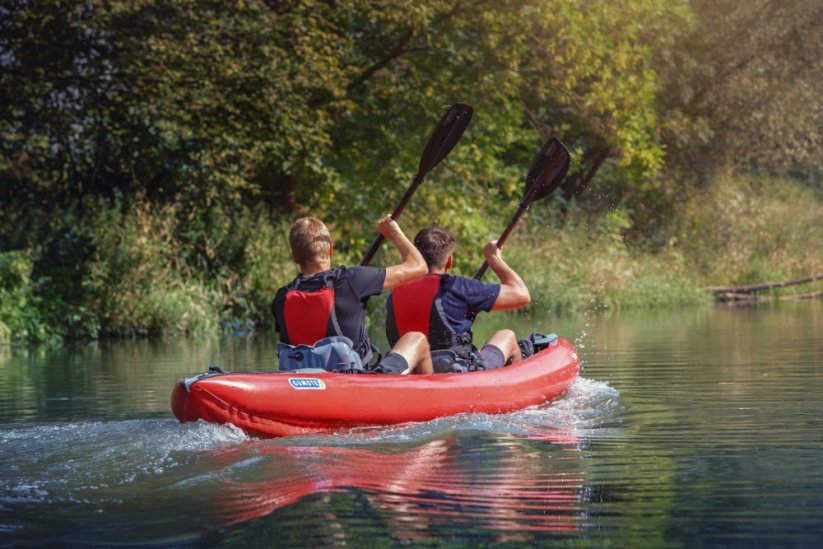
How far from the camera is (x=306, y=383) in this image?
6871 millimetres

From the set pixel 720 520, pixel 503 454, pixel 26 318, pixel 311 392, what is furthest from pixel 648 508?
pixel 26 318

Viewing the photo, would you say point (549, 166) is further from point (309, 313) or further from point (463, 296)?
point (309, 313)

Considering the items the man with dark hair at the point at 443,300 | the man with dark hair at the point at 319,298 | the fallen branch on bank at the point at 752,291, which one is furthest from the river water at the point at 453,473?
the fallen branch on bank at the point at 752,291

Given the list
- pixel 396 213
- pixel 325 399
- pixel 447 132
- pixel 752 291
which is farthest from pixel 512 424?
pixel 752 291

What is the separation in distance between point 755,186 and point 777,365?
22.6 metres

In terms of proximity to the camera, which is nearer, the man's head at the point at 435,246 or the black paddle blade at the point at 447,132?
the man's head at the point at 435,246

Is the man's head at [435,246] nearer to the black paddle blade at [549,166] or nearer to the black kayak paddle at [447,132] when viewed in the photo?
the black kayak paddle at [447,132]

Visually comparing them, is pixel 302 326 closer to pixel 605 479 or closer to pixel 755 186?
pixel 605 479

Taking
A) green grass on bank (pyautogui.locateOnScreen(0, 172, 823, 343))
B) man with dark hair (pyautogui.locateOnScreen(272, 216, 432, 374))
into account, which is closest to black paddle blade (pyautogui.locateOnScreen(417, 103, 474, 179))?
man with dark hair (pyautogui.locateOnScreen(272, 216, 432, 374))

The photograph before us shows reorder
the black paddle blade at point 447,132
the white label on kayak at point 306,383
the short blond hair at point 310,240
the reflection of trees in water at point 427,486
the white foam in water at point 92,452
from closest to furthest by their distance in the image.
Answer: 1. the reflection of trees in water at point 427,486
2. the white foam in water at point 92,452
3. the white label on kayak at point 306,383
4. the short blond hair at point 310,240
5. the black paddle blade at point 447,132

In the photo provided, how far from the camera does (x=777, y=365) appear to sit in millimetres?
10805

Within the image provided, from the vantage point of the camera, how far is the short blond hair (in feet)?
23.3

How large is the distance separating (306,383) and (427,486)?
1.66 m

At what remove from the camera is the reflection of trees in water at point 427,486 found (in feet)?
15.3
